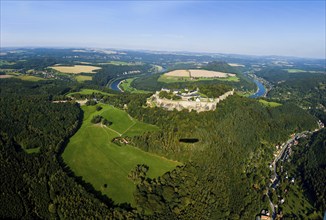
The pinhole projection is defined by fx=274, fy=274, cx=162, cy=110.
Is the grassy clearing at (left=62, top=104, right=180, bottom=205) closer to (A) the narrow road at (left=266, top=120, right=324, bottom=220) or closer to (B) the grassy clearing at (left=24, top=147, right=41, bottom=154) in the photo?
(B) the grassy clearing at (left=24, top=147, right=41, bottom=154)

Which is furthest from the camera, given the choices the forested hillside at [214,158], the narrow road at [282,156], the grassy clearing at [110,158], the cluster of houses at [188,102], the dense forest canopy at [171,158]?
the cluster of houses at [188,102]

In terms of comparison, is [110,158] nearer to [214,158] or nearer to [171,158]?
[171,158]

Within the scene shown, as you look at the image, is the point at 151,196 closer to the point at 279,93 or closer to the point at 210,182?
the point at 210,182

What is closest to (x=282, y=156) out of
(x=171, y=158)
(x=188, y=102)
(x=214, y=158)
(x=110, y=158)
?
(x=214, y=158)

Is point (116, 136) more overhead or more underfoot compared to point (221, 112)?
more underfoot

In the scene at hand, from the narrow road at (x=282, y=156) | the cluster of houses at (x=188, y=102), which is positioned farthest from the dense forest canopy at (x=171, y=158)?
the cluster of houses at (x=188, y=102)

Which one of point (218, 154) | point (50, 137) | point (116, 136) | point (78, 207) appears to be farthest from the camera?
point (116, 136)

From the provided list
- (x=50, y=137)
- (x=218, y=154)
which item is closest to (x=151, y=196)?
(x=218, y=154)

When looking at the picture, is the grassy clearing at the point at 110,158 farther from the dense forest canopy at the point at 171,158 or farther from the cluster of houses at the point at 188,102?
the cluster of houses at the point at 188,102

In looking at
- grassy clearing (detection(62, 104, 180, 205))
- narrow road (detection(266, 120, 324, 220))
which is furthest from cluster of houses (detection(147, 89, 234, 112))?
narrow road (detection(266, 120, 324, 220))
